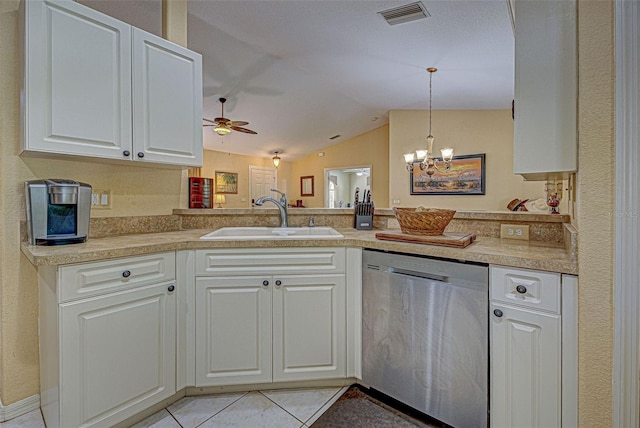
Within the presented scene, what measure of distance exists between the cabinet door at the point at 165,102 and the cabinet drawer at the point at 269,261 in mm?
620

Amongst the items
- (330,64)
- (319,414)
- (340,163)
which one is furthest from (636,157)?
(340,163)

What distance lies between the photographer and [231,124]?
4.53 metres

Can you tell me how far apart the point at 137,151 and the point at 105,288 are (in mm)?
706

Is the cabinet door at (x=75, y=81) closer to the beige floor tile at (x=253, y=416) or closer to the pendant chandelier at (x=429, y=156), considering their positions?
the beige floor tile at (x=253, y=416)

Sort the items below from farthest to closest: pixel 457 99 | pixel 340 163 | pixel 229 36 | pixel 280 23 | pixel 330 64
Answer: pixel 340 163 < pixel 457 99 < pixel 330 64 < pixel 229 36 < pixel 280 23

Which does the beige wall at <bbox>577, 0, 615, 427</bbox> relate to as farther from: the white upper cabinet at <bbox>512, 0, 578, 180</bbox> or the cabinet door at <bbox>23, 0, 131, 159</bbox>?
the cabinet door at <bbox>23, 0, 131, 159</bbox>

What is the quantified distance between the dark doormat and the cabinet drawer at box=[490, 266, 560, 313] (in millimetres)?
751

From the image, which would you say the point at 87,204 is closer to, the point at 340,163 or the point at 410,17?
the point at 410,17

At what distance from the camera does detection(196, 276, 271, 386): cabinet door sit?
1.63 m

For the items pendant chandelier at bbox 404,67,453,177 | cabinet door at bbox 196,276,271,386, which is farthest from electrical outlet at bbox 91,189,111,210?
pendant chandelier at bbox 404,67,453,177

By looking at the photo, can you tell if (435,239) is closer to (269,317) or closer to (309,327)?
(309,327)

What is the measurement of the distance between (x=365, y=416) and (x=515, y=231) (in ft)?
4.05

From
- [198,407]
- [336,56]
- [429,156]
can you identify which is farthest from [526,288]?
[429,156]

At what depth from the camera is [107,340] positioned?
135cm
